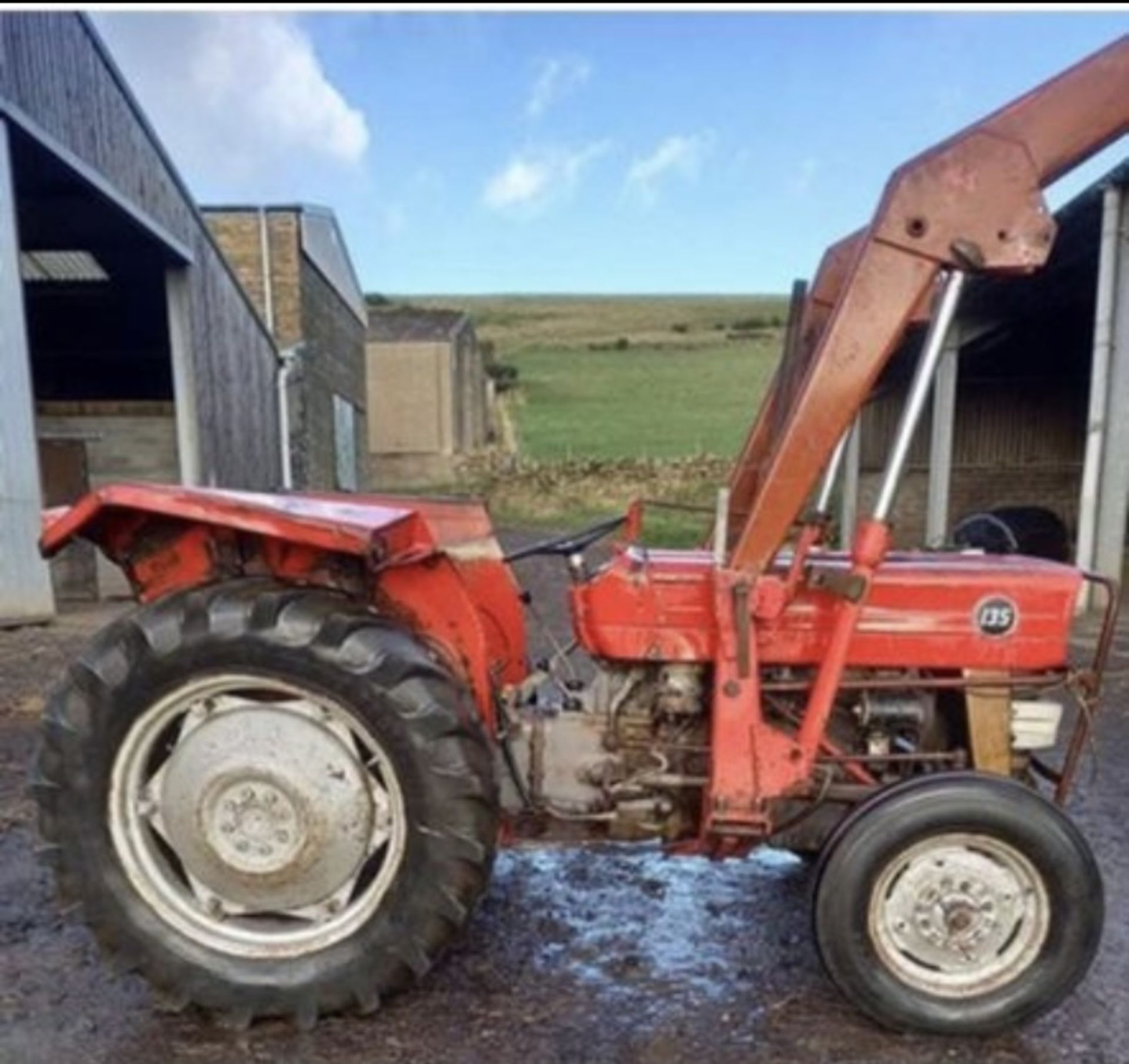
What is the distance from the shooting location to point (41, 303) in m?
14.0

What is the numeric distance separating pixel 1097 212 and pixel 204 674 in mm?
8486

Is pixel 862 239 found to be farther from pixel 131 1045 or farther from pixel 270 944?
pixel 131 1045

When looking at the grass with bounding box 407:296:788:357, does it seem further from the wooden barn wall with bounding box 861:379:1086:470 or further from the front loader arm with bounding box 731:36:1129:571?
the front loader arm with bounding box 731:36:1129:571

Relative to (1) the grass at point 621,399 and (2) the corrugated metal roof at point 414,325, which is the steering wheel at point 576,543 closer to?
(1) the grass at point 621,399

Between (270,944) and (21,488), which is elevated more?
(21,488)

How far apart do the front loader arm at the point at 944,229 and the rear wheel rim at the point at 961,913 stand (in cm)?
87

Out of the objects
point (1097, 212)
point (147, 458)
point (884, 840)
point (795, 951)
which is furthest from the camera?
point (147, 458)

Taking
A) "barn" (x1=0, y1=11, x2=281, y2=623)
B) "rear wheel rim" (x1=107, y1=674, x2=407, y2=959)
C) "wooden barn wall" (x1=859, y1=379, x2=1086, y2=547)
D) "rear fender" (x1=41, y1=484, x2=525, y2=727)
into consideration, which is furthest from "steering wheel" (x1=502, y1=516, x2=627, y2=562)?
"wooden barn wall" (x1=859, y1=379, x2=1086, y2=547)

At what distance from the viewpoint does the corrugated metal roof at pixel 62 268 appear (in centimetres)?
1182

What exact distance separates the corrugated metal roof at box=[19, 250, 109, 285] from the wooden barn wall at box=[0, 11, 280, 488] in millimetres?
1392

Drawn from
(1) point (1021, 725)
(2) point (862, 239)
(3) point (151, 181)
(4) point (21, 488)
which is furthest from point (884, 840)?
(3) point (151, 181)

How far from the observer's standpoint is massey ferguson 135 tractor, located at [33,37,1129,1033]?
2.22 metres

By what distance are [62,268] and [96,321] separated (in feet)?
6.62

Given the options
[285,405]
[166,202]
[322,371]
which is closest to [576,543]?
[166,202]
